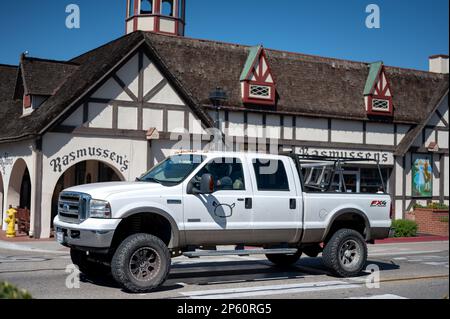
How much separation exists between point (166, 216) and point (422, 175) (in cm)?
2030

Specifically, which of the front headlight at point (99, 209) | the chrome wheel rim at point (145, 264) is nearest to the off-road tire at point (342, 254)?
the chrome wheel rim at point (145, 264)

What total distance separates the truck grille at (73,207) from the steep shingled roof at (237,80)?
8.86 metres

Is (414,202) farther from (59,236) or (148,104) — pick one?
(59,236)

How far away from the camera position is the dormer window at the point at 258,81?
23391mm

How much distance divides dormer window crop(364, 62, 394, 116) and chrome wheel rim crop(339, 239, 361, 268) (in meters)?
15.1

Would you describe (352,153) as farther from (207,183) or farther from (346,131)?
(207,183)

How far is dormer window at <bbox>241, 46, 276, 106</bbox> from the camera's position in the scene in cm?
2339

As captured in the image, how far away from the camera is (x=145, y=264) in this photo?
966 cm

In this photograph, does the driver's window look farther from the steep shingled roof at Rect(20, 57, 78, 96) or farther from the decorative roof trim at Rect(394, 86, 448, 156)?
the decorative roof trim at Rect(394, 86, 448, 156)

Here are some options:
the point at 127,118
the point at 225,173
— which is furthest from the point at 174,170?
the point at 127,118

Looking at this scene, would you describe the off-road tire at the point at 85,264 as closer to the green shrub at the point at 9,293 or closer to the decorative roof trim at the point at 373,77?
the green shrub at the point at 9,293

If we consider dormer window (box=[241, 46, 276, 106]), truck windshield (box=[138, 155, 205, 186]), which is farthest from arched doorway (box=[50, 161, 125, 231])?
truck windshield (box=[138, 155, 205, 186])

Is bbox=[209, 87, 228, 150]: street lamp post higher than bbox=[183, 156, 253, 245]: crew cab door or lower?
higher
